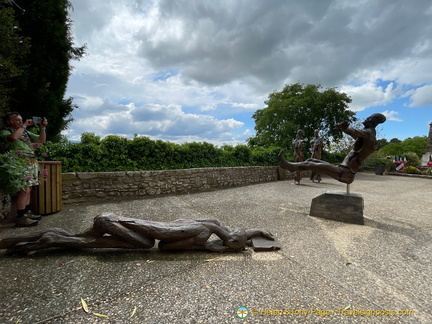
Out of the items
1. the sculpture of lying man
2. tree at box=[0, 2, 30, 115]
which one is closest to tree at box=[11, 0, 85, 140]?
tree at box=[0, 2, 30, 115]

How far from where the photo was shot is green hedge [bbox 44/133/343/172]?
16.1 feet

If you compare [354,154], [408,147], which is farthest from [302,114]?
[408,147]

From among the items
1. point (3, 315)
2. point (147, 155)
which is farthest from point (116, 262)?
point (147, 155)

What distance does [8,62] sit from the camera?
274 centimetres

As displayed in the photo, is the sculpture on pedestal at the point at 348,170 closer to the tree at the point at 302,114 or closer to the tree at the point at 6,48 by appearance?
the tree at the point at 6,48

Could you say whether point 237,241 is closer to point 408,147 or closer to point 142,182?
point 142,182

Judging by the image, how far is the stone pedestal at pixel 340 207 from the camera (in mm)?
3547

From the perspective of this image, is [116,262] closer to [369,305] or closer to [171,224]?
[171,224]

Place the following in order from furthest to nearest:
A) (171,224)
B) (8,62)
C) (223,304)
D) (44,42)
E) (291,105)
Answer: (291,105) → (44,42) → (8,62) → (171,224) → (223,304)

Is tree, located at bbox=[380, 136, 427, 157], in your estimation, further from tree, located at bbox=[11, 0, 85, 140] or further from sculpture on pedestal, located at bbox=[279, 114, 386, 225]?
tree, located at bbox=[11, 0, 85, 140]

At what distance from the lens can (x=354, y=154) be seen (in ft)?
12.5

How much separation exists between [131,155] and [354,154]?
18.1 feet

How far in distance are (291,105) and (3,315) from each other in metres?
17.3

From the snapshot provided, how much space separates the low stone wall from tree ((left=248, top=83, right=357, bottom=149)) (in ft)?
29.4
